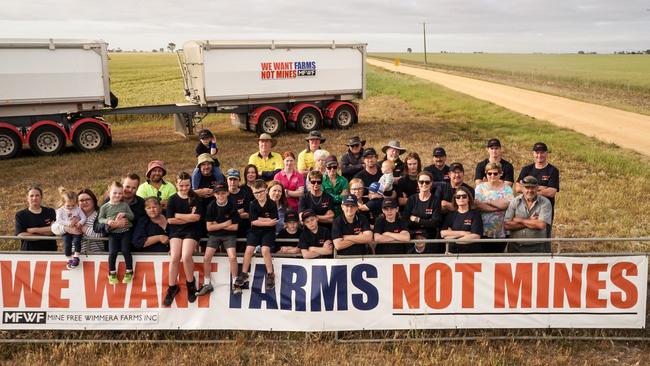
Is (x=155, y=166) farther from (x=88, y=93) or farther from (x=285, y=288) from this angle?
(x=88, y=93)

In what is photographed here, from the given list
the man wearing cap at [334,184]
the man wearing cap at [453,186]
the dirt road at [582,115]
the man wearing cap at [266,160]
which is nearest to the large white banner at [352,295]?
the man wearing cap at [453,186]

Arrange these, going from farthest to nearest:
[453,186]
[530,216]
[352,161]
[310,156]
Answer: [310,156] → [352,161] → [453,186] → [530,216]

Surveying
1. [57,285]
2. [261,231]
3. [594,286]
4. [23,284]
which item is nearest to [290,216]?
[261,231]

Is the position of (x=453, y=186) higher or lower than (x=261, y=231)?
higher

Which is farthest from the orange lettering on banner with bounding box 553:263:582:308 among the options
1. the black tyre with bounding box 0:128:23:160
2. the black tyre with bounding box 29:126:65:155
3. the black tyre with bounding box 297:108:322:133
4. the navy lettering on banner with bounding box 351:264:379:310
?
the black tyre with bounding box 0:128:23:160

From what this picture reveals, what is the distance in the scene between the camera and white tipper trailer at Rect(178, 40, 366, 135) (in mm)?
19078

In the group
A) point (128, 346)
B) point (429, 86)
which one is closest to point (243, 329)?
point (128, 346)

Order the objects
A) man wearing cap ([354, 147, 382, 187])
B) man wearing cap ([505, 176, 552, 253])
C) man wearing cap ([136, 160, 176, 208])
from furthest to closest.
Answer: man wearing cap ([354, 147, 382, 187]) → man wearing cap ([136, 160, 176, 208]) → man wearing cap ([505, 176, 552, 253])

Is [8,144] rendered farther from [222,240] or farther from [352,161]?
[222,240]

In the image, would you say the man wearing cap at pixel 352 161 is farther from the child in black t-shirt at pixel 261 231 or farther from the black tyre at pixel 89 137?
the black tyre at pixel 89 137

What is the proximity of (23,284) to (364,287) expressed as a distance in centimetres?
382

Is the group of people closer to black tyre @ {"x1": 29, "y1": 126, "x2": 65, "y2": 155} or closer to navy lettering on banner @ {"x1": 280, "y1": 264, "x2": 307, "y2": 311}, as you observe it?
navy lettering on banner @ {"x1": 280, "y1": 264, "x2": 307, "y2": 311}

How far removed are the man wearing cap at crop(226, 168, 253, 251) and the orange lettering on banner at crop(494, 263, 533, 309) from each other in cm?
300

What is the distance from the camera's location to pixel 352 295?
6.05 m
